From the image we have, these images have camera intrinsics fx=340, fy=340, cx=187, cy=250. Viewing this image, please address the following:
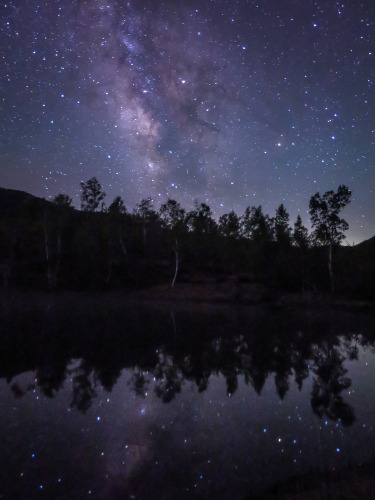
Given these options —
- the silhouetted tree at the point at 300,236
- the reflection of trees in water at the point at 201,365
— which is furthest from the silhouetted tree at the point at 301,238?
the reflection of trees in water at the point at 201,365

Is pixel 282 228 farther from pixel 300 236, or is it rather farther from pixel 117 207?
pixel 117 207

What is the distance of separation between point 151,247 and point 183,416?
4951cm

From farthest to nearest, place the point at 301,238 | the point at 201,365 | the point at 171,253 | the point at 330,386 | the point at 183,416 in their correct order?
the point at 171,253 < the point at 301,238 < the point at 201,365 < the point at 330,386 < the point at 183,416

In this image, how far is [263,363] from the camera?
13844 millimetres

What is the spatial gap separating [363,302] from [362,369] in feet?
85.8

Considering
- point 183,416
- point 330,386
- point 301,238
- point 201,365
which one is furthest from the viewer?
point 301,238

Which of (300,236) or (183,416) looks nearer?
(183,416)

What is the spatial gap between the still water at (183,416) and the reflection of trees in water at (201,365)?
0.06 meters

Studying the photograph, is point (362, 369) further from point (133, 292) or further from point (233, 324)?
point (133, 292)

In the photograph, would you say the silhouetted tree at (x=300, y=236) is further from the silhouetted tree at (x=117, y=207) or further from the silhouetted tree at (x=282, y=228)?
the silhouetted tree at (x=117, y=207)

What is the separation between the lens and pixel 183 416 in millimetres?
8664

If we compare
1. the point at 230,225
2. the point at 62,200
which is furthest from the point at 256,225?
the point at 62,200

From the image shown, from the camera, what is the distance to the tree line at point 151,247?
4728 cm

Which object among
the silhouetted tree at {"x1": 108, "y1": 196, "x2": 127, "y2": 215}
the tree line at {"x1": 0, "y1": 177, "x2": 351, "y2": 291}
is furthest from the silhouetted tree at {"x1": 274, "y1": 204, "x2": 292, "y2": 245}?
the silhouetted tree at {"x1": 108, "y1": 196, "x2": 127, "y2": 215}
